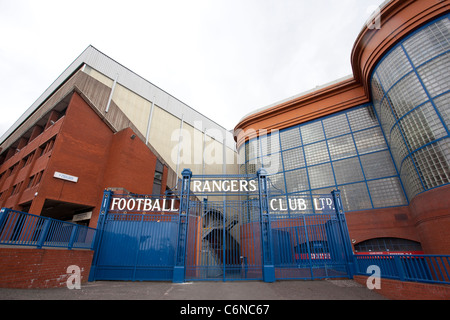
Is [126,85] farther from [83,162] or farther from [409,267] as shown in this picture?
[409,267]

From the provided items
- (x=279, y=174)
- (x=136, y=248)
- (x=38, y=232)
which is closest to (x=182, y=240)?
(x=136, y=248)

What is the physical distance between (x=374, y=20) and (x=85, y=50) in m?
25.8

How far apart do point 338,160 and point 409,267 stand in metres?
11.5

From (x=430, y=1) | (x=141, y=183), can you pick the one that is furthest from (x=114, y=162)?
(x=430, y=1)

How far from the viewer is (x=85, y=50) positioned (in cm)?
2178

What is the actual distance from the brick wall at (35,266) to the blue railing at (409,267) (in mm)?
10385

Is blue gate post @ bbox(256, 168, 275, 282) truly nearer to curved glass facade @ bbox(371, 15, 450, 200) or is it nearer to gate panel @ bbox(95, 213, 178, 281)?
gate panel @ bbox(95, 213, 178, 281)

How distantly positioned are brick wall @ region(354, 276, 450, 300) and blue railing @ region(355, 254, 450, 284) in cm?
14

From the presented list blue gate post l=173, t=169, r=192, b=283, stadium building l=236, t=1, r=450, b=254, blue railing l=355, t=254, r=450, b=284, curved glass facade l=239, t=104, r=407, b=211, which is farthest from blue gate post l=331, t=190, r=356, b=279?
blue gate post l=173, t=169, r=192, b=283

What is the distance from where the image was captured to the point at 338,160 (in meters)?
16.0

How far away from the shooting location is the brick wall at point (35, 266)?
550cm

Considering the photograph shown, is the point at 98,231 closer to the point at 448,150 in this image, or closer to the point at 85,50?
the point at 448,150

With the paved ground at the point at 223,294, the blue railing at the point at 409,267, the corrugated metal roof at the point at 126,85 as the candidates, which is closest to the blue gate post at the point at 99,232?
the paved ground at the point at 223,294

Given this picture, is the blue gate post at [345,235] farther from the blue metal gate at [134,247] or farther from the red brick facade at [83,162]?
the red brick facade at [83,162]
